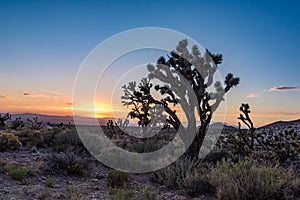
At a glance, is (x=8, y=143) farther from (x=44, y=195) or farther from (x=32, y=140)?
(x=44, y=195)

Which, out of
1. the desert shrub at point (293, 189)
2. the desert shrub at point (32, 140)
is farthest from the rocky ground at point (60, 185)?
the desert shrub at point (32, 140)

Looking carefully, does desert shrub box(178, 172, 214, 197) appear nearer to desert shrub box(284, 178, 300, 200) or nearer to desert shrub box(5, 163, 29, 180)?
desert shrub box(284, 178, 300, 200)

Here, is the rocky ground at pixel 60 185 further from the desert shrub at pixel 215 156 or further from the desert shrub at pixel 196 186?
the desert shrub at pixel 215 156

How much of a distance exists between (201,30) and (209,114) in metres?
3.85

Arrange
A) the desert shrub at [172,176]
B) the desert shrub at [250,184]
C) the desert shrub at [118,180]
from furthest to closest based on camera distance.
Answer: the desert shrub at [172,176] < the desert shrub at [118,180] < the desert shrub at [250,184]

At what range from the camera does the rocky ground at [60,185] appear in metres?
6.83

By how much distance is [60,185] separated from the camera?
26.5ft

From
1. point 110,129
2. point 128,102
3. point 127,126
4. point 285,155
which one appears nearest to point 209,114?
point 285,155

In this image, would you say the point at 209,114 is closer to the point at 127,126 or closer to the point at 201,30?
the point at 201,30

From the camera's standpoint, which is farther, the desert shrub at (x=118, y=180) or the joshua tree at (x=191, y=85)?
the joshua tree at (x=191, y=85)

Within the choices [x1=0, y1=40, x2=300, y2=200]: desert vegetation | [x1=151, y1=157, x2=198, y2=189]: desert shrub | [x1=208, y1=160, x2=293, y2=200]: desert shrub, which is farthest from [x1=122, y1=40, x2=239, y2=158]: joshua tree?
[x1=208, y1=160, x2=293, y2=200]: desert shrub

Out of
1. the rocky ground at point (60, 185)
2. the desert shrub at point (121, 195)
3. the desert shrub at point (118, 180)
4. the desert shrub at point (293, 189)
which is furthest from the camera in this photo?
the desert shrub at point (118, 180)

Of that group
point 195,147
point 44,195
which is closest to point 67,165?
point 44,195

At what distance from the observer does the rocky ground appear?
6833 millimetres
